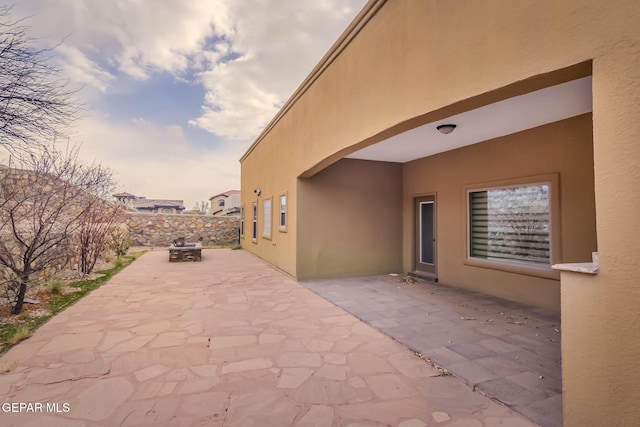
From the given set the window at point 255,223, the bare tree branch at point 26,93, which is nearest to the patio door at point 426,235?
the window at point 255,223

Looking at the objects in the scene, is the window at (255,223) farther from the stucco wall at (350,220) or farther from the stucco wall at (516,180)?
the stucco wall at (516,180)

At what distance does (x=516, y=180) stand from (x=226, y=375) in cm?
558

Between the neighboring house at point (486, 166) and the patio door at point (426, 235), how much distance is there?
0.12 ft

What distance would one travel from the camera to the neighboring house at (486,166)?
5.88 ft

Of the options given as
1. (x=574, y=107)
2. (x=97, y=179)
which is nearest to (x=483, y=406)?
(x=574, y=107)

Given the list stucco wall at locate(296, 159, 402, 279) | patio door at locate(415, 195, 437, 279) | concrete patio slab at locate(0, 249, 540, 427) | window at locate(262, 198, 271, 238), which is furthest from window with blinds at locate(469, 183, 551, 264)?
window at locate(262, 198, 271, 238)

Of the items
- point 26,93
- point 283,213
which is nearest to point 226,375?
point 26,93

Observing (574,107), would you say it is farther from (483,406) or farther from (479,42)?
(483,406)

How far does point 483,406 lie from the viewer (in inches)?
96.6

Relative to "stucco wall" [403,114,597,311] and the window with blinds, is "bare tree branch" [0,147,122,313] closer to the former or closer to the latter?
"stucco wall" [403,114,597,311]

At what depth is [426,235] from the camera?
7785mm

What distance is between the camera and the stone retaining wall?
16.0m

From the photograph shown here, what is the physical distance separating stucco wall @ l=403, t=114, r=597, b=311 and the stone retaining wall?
12317mm

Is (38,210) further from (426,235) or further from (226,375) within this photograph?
(426,235)
